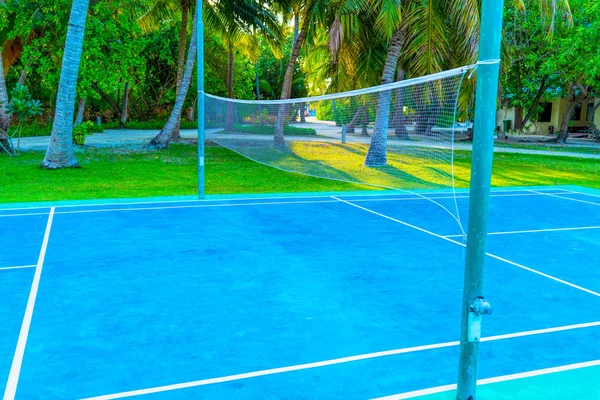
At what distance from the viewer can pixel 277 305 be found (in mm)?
6891

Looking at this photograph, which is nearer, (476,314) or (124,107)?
(476,314)

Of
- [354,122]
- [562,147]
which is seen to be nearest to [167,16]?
[354,122]

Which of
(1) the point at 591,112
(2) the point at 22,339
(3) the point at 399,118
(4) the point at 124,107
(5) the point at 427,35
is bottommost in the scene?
(2) the point at 22,339

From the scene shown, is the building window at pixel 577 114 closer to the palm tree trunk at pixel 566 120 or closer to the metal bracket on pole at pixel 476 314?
the palm tree trunk at pixel 566 120

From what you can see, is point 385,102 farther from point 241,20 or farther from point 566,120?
point 566,120

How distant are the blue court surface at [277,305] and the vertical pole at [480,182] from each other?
0.66 m

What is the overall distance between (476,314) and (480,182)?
879 mm

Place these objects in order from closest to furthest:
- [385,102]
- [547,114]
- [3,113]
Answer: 1. [385,102]
2. [3,113]
3. [547,114]

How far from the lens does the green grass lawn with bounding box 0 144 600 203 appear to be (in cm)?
1551

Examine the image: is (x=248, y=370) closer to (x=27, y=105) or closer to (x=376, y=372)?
(x=376, y=372)


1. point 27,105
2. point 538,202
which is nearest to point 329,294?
point 538,202

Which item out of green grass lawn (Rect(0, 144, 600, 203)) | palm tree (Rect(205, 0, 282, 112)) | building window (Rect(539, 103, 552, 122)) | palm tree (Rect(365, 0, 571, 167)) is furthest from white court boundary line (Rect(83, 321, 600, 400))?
building window (Rect(539, 103, 552, 122))

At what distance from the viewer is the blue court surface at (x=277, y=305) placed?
507 centimetres

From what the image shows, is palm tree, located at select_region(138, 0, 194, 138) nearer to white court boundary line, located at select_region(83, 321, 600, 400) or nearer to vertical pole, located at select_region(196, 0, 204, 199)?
vertical pole, located at select_region(196, 0, 204, 199)
